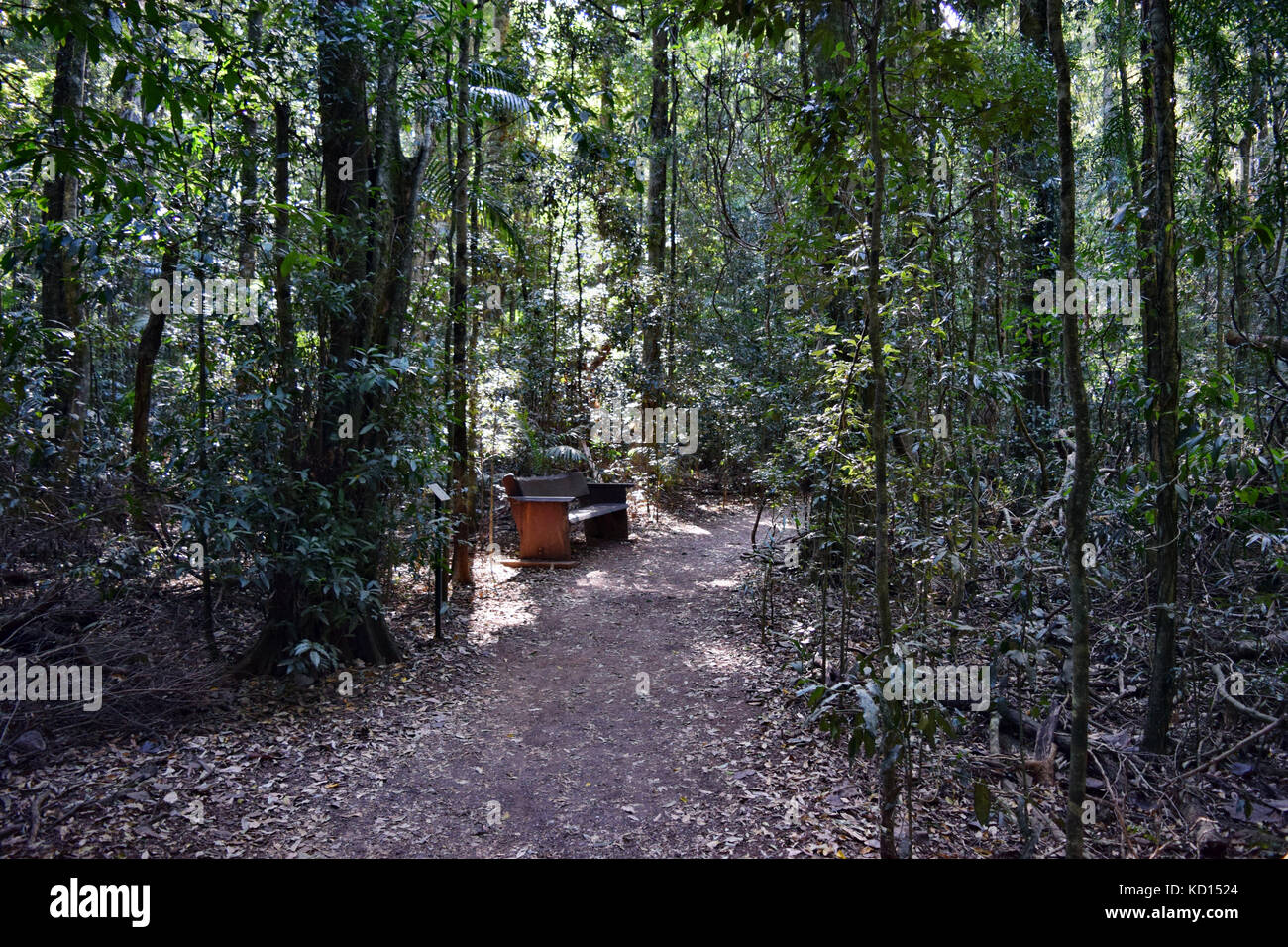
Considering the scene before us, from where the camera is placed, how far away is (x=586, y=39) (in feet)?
34.3

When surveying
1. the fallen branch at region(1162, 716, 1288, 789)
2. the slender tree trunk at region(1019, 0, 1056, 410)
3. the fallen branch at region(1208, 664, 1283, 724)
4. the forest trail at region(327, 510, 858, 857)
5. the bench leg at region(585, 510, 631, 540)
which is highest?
the slender tree trunk at region(1019, 0, 1056, 410)

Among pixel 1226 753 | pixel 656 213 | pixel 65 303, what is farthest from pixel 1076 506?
pixel 656 213

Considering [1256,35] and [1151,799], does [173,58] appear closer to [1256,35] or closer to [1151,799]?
[1151,799]

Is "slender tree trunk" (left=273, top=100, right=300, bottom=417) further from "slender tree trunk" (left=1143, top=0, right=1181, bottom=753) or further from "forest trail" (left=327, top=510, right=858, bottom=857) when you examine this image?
"slender tree trunk" (left=1143, top=0, right=1181, bottom=753)

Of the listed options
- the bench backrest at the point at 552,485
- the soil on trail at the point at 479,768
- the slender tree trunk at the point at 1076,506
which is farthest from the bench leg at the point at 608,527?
the slender tree trunk at the point at 1076,506

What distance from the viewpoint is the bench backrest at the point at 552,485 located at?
9.41 meters

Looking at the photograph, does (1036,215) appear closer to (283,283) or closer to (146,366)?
(283,283)

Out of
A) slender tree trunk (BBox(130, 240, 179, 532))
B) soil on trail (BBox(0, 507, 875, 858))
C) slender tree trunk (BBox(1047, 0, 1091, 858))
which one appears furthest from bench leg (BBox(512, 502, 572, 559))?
slender tree trunk (BBox(1047, 0, 1091, 858))

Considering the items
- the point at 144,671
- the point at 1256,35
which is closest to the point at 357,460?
the point at 144,671

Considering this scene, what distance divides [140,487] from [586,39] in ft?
29.7

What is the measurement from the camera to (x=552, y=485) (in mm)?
9875

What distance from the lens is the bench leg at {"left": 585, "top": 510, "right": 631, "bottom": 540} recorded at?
1052 cm

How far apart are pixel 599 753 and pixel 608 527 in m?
6.17

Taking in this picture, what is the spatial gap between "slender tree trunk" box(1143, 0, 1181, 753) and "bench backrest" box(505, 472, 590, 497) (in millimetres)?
6993
